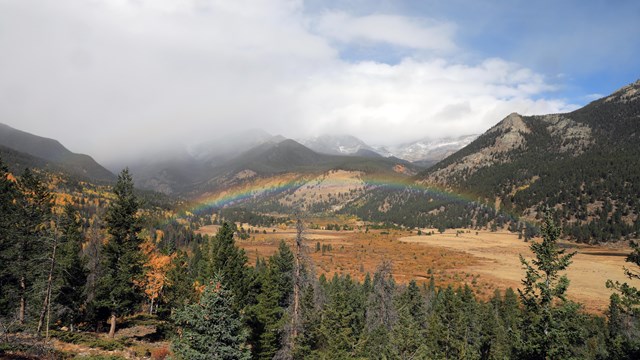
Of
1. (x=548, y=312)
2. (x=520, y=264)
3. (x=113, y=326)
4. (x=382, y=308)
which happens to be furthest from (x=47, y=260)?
(x=520, y=264)

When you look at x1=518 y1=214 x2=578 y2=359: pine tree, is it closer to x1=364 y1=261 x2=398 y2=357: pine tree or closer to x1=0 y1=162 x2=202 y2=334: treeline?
x1=364 y1=261 x2=398 y2=357: pine tree

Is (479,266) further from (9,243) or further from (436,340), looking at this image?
(9,243)

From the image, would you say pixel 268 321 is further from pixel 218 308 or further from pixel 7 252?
pixel 7 252

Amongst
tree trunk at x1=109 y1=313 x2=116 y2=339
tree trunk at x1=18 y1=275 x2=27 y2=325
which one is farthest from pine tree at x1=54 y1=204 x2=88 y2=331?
tree trunk at x1=109 y1=313 x2=116 y2=339

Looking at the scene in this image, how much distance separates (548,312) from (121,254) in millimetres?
33864

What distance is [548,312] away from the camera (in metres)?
21.0

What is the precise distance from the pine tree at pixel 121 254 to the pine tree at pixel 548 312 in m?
31.7

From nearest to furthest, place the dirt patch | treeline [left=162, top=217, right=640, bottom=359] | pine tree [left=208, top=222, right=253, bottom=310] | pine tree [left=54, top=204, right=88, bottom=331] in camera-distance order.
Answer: treeline [left=162, top=217, right=640, bottom=359], pine tree [left=208, top=222, right=253, bottom=310], pine tree [left=54, top=204, right=88, bottom=331], the dirt patch

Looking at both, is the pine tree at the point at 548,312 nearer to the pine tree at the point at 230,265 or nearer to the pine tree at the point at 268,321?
the pine tree at the point at 268,321

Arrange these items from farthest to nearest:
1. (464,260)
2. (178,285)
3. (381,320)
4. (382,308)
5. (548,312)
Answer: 1. (464,260)
2. (382,308)
3. (381,320)
4. (178,285)
5. (548,312)

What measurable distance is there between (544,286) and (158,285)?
52.1 m

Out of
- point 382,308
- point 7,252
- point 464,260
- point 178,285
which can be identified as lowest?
point 464,260

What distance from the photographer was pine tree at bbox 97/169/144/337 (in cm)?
3359

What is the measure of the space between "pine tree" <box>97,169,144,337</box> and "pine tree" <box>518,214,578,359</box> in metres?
31.7
